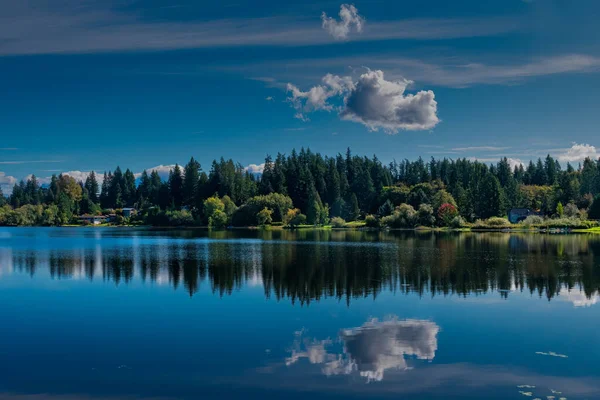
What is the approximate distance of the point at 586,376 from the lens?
46.6ft

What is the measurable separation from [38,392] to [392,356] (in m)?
9.65

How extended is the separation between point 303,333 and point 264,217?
362 ft

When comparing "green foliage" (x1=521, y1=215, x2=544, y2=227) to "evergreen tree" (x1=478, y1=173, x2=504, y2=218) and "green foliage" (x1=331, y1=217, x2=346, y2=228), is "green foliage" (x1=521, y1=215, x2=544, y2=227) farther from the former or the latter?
"green foliage" (x1=331, y1=217, x2=346, y2=228)

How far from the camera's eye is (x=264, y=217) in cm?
12900

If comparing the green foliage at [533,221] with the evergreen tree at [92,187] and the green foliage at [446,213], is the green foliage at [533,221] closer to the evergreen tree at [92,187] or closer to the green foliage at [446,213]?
the green foliage at [446,213]

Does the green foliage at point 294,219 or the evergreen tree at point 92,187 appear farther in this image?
the evergreen tree at point 92,187

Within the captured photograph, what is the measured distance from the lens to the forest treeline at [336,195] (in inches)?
4616

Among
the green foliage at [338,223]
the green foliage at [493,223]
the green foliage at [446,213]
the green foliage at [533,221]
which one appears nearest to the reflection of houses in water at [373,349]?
the green foliage at [493,223]

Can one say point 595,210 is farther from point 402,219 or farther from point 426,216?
point 402,219

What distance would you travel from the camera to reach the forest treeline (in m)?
117

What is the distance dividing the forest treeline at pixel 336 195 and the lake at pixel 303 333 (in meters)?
81.8

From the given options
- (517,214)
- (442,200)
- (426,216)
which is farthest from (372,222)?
(517,214)

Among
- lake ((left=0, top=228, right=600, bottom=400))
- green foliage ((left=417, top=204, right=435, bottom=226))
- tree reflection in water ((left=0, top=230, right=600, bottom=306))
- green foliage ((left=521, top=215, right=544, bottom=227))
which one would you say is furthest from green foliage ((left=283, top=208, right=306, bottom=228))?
lake ((left=0, top=228, right=600, bottom=400))

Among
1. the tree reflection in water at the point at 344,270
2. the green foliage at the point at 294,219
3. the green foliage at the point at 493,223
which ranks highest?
the green foliage at the point at 294,219
